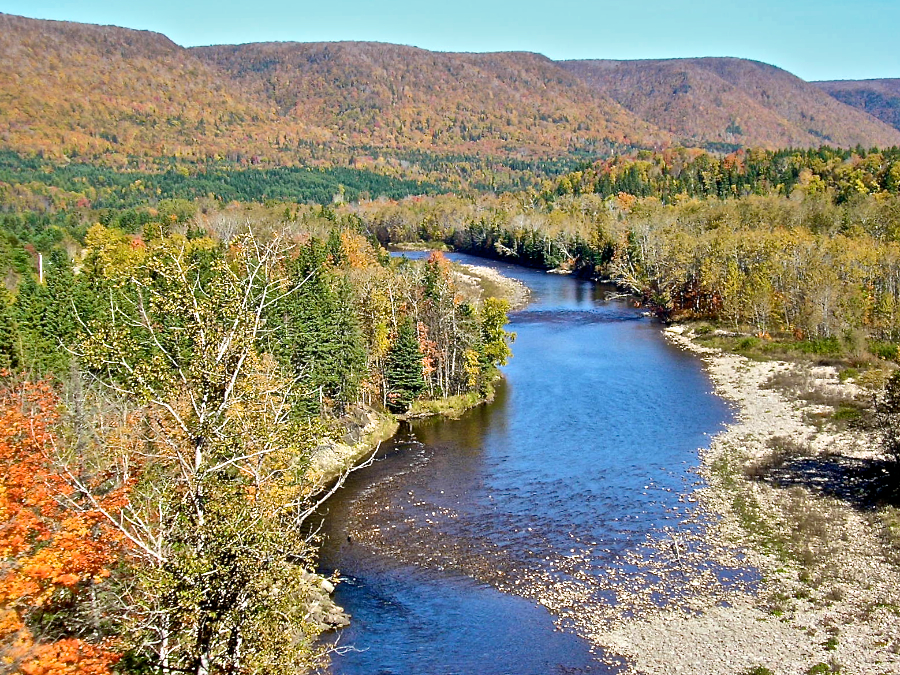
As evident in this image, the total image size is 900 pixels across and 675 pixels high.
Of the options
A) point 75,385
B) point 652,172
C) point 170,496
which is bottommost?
point 75,385

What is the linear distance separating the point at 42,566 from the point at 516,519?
76.9ft

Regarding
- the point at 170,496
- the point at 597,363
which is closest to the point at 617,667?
the point at 170,496

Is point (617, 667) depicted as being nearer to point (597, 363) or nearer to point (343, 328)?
point (343, 328)

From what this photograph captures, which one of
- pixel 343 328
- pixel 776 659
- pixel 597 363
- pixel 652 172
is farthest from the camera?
pixel 652 172

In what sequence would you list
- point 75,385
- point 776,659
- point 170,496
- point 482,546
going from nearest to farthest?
point 170,496
point 776,659
point 482,546
point 75,385

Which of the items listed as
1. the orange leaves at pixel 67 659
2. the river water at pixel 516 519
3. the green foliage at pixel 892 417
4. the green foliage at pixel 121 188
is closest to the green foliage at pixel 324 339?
the river water at pixel 516 519

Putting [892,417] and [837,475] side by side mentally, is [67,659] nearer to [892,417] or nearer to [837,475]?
[837,475]

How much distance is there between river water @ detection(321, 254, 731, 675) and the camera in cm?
2656

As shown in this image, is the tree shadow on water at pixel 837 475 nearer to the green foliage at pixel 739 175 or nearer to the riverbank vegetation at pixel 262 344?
the riverbank vegetation at pixel 262 344

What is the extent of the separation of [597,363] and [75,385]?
1605 inches

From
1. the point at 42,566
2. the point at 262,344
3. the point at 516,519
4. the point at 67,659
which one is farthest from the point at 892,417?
the point at 67,659

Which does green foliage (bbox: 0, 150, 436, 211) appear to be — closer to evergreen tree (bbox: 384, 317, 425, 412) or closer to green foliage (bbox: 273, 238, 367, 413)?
evergreen tree (bbox: 384, 317, 425, 412)

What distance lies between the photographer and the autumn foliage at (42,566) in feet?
42.3

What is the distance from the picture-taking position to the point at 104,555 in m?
17.4
